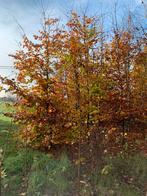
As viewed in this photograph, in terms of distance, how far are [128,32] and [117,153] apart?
156 inches

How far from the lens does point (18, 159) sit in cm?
820

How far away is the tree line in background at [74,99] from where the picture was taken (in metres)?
8.50

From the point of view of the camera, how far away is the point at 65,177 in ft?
23.9

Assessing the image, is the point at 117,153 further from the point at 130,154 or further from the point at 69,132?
the point at 69,132

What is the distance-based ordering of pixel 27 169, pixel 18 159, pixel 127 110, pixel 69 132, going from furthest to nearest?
pixel 127 110 → pixel 69 132 → pixel 18 159 → pixel 27 169

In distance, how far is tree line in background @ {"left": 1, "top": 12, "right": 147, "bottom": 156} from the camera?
27.9 ft

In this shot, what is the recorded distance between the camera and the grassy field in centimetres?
671

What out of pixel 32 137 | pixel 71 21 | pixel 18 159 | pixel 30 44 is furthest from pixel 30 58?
pixel 18 159

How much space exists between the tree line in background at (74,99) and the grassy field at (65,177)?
666 mm

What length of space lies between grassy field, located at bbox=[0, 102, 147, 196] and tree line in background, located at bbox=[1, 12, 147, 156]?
666 mm

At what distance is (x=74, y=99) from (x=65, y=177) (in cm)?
187

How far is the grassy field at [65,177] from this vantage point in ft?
22.0

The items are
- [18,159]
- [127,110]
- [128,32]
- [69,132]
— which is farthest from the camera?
[128,32]

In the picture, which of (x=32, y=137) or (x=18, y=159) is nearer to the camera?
(x=18, y=159)
